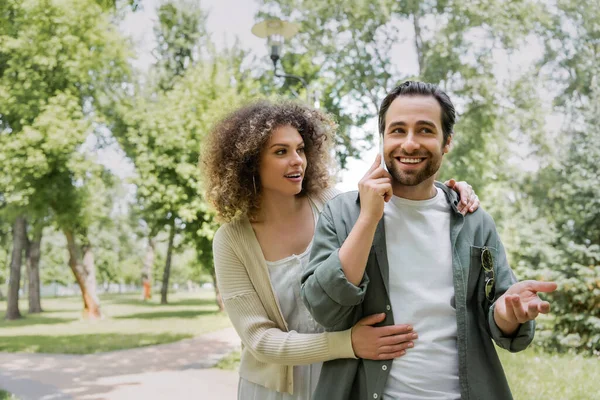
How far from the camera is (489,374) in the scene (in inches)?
42.1

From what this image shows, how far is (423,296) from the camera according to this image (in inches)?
42.1

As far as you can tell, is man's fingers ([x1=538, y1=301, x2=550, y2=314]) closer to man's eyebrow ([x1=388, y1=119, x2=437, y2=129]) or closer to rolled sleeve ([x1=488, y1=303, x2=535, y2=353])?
rolled sleeve ([x1=488, y1=303, x2=535, y2=353])

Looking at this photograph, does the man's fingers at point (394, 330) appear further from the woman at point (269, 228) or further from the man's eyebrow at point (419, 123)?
the man's eyebrow at point (419, 123)

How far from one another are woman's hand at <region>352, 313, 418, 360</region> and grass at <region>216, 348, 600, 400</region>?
9.21 ft

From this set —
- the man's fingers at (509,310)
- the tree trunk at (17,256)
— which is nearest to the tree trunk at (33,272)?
the tree trunk at (17,256)

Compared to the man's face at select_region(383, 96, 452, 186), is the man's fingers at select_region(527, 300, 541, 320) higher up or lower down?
lower down

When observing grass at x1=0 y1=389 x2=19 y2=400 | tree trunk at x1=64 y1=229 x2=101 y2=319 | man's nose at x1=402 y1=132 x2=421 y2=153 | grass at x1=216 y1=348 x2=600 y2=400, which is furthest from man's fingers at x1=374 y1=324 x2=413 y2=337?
tree trunk at x1=64 y1=229 x2=101 y2=319

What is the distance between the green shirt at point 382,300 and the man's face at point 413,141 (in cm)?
11

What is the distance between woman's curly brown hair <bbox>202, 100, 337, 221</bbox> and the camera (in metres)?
1.55

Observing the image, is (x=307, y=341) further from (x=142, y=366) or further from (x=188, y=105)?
(x=188, y=105)

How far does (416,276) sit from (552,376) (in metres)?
3.25

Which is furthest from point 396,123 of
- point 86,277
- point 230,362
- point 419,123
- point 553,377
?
point 86,277

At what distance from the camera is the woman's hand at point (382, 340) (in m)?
1.03

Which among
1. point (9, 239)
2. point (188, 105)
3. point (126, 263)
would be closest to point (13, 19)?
point (188, 105)
